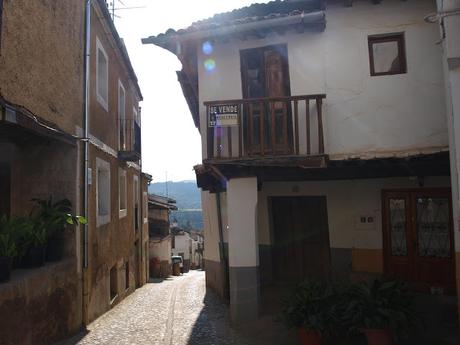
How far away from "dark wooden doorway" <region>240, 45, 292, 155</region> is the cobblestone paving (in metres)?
3.38

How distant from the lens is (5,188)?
7.95 meters

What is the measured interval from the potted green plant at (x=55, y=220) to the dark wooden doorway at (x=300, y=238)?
16.1 ft

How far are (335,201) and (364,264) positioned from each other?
1.50 meters

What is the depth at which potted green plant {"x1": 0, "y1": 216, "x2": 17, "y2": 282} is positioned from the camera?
542 centimetres

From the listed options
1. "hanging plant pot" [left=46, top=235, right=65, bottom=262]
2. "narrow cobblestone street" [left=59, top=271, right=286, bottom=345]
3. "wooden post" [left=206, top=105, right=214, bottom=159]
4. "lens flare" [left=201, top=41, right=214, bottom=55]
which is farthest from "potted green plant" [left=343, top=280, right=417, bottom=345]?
"lens flare" [left=201, top=41, right=214, bottom=55]

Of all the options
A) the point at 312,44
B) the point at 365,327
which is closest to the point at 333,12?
the point at 312,44

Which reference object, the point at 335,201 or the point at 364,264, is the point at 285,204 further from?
the point at 364,264

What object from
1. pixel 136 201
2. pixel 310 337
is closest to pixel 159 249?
pixel 136 201

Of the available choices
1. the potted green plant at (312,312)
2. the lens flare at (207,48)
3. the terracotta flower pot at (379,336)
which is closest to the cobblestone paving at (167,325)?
the potted green plant at (312,312)

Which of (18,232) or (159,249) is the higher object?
(18,232)

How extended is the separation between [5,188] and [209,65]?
451cm

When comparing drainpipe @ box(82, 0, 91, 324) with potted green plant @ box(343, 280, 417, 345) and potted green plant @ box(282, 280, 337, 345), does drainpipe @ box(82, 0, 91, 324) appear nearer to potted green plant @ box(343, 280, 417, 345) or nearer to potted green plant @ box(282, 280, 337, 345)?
potted green plant @ box(282, 280, 337, 345)

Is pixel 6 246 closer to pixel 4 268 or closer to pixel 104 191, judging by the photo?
pixel 4 268

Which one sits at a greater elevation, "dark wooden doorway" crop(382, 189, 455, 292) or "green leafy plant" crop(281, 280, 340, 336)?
"dark wooden doorway" crop(382, 189, 455, 292)
